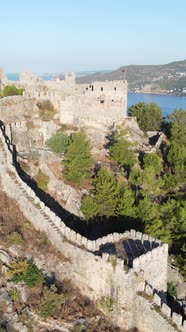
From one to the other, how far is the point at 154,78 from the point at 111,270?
164161mm

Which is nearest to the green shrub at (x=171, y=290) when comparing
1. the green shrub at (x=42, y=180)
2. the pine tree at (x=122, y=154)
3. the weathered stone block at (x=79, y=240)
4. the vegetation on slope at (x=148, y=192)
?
the vegetation on slope at (x=148, y=192)

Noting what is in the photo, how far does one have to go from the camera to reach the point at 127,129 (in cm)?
3772

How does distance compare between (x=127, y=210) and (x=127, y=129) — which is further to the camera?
(x=127, y=129)

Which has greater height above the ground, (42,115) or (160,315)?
(42,115)

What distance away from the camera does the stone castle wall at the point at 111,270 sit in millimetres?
16531

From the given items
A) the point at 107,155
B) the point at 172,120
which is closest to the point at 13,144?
the point at 107,155

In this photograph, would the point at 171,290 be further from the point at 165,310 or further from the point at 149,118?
the point at 149,118

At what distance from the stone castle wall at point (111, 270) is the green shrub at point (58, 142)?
31.6ft

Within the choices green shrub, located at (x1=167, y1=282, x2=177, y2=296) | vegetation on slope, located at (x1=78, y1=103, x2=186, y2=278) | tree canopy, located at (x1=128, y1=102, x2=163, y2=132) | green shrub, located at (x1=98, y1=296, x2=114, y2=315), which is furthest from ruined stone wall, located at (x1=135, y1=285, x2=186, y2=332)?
tree canopy, located at (x1=128, y1=102, x2=163, y2=132)

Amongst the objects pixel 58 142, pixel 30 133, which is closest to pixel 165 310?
pixel 58 142

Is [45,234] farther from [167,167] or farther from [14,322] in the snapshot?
[167,167]

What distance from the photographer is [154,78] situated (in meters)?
174

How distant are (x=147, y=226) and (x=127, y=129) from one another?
50.5 feet

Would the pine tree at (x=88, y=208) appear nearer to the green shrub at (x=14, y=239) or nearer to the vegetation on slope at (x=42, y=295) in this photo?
the vegetation on slope at (x=42, y=295)
